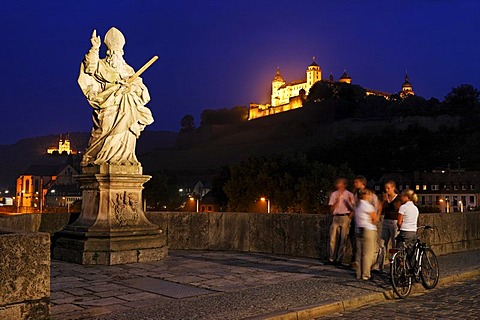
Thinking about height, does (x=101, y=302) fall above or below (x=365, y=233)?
below

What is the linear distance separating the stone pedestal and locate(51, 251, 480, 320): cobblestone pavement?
0.27m

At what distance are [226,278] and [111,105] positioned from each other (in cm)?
411

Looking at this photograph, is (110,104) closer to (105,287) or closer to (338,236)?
(105,287)

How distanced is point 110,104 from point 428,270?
6.38 meters

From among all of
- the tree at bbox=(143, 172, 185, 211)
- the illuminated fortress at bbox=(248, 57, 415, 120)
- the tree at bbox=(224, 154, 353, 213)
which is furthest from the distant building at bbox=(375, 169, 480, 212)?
the illuminated fortress at bbox=(248, 57, 415, 120)

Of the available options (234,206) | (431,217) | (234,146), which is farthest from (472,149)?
(431,217)

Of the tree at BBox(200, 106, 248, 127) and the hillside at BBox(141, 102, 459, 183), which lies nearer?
the hillside at BBox(141, 102, 459, 183)

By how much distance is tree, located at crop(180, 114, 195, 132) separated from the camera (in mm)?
174875

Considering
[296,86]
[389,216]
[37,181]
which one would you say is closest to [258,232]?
[389,216]

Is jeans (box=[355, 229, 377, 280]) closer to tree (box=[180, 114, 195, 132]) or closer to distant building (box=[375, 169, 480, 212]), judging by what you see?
distant building (box=[375, 169, 480, 212])

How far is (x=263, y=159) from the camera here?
54.5 metres

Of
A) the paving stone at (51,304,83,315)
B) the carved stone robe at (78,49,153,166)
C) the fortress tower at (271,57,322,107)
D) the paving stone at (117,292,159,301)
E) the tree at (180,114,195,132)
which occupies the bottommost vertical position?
the paving stone at (51,304,83,315)

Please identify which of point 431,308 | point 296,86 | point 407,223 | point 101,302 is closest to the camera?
point 101,302

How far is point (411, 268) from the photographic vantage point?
8586 mm
